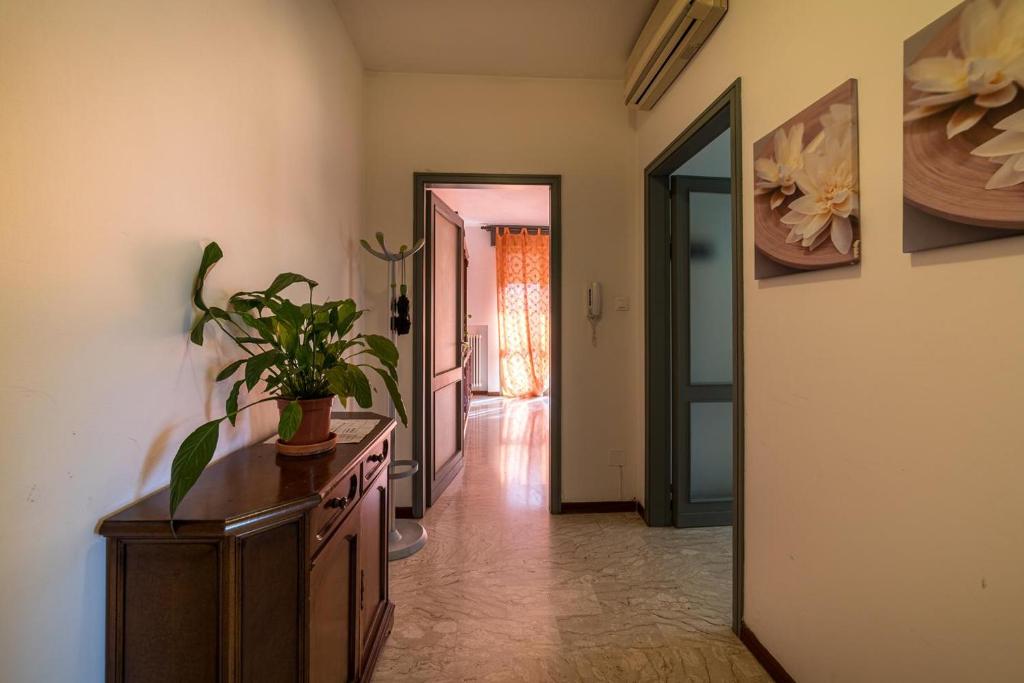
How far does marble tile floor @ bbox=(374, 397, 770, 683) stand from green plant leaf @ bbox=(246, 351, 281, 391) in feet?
3.73

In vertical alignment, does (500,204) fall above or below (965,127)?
above

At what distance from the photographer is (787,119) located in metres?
1.24

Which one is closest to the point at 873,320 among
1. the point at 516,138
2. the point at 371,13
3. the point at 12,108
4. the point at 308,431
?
the point at 308,431

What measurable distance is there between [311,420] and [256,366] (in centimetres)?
23

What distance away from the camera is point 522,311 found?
250 inches

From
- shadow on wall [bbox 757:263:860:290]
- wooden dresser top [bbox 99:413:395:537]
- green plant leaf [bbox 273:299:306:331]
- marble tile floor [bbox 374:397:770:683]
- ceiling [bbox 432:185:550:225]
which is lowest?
marble tile floor [bbox 374:397:770:683]

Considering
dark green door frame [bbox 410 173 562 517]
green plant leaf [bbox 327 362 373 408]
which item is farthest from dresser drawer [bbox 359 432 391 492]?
dark green door frame [bbox 410 173 562 517]

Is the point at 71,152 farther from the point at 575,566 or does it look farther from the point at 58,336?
the point at 575,566

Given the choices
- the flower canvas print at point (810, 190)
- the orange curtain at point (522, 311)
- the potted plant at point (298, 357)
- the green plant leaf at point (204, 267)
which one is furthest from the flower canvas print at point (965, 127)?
the orange curtain at point (522, 311)

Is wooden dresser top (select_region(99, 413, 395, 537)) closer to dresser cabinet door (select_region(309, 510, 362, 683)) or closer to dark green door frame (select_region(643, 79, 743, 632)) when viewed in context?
dresser cabinet door (select_region(309, 510, 362, 683))

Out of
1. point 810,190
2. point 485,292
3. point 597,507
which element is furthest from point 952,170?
point 485,292

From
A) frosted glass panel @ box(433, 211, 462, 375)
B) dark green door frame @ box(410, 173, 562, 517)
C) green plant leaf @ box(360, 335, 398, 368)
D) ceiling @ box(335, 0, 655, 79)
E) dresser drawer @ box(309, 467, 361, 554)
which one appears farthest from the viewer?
frosted glass panel @ box(433, 211, 462, 375)

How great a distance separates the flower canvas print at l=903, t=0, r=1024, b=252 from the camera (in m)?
0.70

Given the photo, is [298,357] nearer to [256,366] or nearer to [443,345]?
[256,366]
